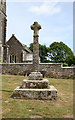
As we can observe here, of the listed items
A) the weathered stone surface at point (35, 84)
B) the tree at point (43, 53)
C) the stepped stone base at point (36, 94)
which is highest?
the tree at point (43, 53)

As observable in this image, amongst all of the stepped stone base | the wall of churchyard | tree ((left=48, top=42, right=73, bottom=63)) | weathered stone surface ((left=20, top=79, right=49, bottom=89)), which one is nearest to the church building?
the wall of churchyard

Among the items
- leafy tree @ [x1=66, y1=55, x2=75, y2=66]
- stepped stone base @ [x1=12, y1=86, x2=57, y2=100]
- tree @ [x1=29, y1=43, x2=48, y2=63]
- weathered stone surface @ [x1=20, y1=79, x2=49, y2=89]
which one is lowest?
stepped stone base @ [x1=12, y1=86, x2=57, y2=100]

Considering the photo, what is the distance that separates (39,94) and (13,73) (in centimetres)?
897

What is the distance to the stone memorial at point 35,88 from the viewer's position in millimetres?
4517

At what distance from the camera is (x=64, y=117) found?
119 inches

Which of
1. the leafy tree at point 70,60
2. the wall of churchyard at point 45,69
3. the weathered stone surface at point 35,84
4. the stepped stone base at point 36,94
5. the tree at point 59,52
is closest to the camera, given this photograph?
the stepped stone base at point 36,94

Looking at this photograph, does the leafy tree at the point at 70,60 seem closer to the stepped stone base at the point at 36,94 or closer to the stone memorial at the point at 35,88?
the stone memorial at the point at 35,88

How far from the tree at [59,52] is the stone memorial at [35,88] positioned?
108 feet

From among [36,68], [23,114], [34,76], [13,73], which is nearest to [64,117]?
[23,114]

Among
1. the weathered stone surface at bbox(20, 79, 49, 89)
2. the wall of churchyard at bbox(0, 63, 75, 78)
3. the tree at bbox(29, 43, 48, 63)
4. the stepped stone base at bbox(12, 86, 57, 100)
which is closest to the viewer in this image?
the stepped stone base at bbox(12, 86, 57, 100)

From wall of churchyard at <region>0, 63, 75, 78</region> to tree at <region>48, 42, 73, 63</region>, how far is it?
26.2m

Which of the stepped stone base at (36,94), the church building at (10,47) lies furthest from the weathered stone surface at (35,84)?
the church building at (10,47)

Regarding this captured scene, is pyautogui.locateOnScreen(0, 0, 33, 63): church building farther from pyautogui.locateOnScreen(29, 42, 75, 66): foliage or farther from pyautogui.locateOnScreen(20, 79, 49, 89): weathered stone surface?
pyautogui.locateOnScreen(20, 79, 49, 89): weathered stone surface

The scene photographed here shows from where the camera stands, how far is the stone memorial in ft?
14.8
